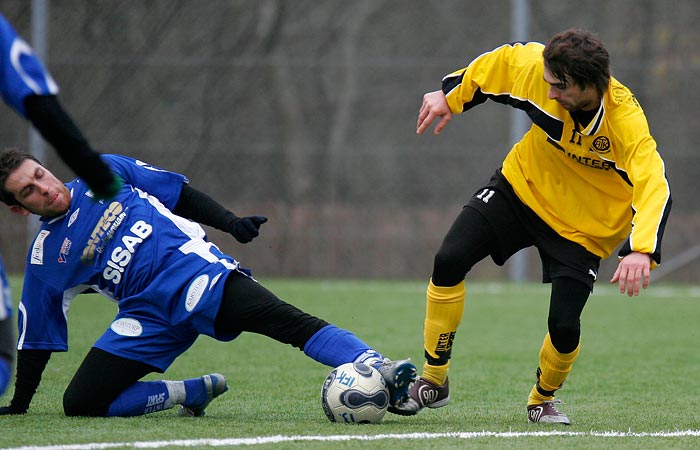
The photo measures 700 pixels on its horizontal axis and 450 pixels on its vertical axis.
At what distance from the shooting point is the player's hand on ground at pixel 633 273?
12.3ft

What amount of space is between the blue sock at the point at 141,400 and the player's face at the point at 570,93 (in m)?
2.00

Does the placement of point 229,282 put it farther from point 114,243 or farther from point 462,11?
point 462,11

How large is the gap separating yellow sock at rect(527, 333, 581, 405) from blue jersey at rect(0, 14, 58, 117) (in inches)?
91.6

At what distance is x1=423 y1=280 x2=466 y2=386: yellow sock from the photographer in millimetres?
4637

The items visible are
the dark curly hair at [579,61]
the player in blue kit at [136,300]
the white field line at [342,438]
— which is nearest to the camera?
the white field line at [342,438]

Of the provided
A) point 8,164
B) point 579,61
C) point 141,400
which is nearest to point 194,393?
point 141,400

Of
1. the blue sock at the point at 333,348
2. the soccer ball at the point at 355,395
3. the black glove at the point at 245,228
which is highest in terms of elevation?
the black glove at the point at 245,228

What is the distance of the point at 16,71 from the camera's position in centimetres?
323

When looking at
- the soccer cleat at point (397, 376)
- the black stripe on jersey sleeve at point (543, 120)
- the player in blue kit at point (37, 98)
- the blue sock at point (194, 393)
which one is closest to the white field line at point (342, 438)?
the soccer cleat at point (397, 376)

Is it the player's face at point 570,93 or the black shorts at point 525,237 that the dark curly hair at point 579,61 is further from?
the black shorts at point 525,237

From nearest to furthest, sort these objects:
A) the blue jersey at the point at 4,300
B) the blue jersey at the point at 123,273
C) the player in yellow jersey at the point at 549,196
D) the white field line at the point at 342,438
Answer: the blue jersey at the point at 4,300
the white field line at the point at 342,438
the player in yellow jersey at the point at 549,196
the blue jersey at the point at 123,273

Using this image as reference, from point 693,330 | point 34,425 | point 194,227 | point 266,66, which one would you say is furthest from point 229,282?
point 266,66

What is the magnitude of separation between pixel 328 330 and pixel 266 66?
9.30 m

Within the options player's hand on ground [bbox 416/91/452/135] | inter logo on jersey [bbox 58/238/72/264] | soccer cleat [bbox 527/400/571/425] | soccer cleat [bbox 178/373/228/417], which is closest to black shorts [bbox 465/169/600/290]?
player's hand on ground [bbox 416/91/452/135]
